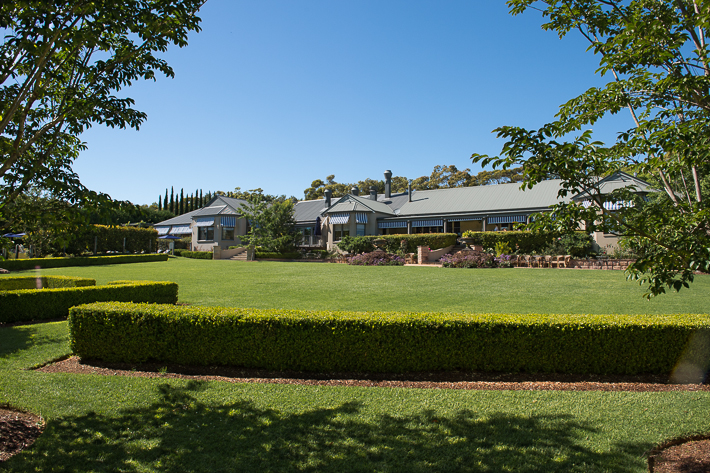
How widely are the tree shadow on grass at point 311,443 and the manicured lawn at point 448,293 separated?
18.4ft

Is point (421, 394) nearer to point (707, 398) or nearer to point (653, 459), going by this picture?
point (653, 459)

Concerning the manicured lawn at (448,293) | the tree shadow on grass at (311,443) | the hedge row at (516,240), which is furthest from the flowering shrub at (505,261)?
the tree shadow on grass at (311,443)

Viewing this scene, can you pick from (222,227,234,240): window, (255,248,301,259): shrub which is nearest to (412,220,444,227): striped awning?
(255,248,301,259): shrub

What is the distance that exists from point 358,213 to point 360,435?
102 ft

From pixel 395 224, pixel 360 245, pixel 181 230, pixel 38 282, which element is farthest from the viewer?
pixel 181 230

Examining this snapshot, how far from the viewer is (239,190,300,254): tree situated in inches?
1314

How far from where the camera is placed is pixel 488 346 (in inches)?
231

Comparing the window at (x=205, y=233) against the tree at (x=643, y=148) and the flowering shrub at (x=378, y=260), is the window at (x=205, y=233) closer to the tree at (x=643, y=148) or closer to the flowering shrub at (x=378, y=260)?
the flowering shrub at (x=378, y=260)

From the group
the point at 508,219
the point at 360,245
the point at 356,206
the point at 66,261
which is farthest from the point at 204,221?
the point at 508,219

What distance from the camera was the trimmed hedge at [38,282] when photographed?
12656 mm

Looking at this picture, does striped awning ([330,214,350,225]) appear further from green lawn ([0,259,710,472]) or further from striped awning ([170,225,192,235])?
green lawn ([0,259,710,472])

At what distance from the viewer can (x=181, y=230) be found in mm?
44938

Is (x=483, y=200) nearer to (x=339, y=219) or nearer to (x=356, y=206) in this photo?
(x=356, y=206)

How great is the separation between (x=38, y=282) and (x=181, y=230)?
32.9m
